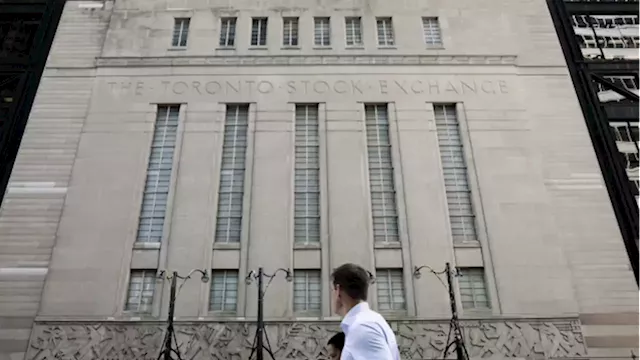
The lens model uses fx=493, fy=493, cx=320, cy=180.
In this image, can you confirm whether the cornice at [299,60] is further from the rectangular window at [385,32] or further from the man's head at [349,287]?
the man's head at [349,287]

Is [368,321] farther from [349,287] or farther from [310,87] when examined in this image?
[310,87]

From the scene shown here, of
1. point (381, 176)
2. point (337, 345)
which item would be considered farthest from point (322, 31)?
point (337, 345)

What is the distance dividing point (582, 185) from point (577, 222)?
1.62 metres

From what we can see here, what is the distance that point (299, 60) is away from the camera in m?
21.5

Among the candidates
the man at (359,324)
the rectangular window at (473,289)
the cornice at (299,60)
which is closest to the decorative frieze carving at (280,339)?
the rectangular window at (473,289)

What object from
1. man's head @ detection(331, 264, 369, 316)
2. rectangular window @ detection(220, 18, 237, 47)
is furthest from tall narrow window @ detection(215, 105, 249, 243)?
man's head @ detection(331, 264, 369, 316)

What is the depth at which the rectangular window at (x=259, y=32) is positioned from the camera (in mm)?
22250

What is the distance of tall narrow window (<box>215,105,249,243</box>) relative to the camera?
18.1 metres

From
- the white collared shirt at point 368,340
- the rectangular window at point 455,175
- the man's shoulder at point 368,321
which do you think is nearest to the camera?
the white collared shirt at point 368,340

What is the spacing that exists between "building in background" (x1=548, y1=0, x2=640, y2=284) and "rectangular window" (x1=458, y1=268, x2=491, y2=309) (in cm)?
554

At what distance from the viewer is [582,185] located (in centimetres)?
1905

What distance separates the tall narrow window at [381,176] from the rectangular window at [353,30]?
Result: 11.3 ft

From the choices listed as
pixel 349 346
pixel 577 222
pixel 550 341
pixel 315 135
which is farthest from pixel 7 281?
pixel 577 222

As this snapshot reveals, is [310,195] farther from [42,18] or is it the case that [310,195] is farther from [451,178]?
[42,18]
